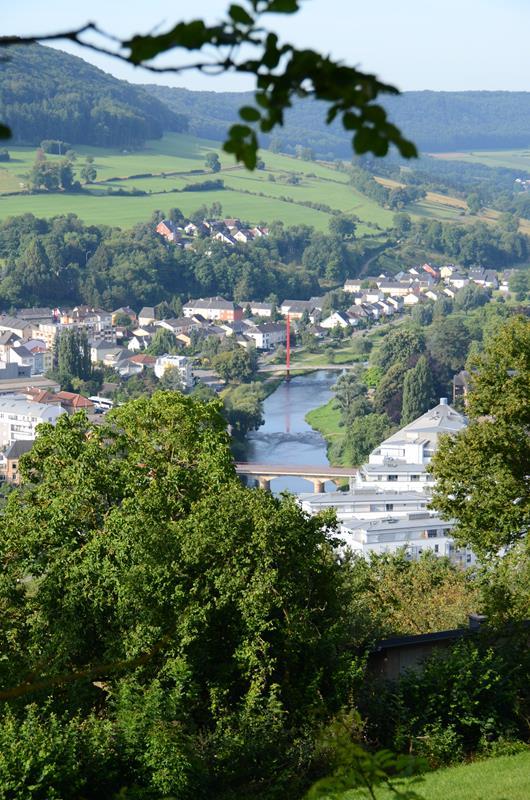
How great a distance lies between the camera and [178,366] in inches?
1633

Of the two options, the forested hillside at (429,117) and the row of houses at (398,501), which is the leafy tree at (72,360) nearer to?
the row of houses at (398,501)

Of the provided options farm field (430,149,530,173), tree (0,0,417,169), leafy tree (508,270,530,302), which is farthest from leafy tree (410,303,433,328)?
farm field (430,149,530,173)

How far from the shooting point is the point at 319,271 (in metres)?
63.5

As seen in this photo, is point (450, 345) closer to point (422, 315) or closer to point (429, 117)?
point (422, 315)

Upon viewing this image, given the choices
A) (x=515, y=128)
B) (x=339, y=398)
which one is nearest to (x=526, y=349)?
(x=339, y=398)

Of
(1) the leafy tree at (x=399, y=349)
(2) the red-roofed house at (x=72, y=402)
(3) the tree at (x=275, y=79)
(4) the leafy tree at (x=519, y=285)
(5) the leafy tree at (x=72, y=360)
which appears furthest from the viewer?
(4) the leafy tree at (x=519, y=285)

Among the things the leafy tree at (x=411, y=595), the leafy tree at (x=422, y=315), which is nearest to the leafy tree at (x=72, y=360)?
the leafy tree at (x=422, y=315)

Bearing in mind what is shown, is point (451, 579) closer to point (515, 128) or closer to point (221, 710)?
point (221, 710)

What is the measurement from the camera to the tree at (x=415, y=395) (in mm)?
32750

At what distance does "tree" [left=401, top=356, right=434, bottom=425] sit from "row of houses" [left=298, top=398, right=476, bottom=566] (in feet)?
10.3

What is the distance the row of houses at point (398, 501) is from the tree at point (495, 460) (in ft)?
26.7

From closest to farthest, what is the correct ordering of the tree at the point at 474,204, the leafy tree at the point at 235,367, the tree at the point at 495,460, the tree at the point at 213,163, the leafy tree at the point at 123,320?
the tree at the point at 495,460
the leafy tree at the point at 235,367
the leafy tree at the point at 123,320
the tree at the point at 213,163
the tree at the point at 474,204

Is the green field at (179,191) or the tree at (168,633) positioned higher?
the tree at (168,633)

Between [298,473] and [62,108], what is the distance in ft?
198
